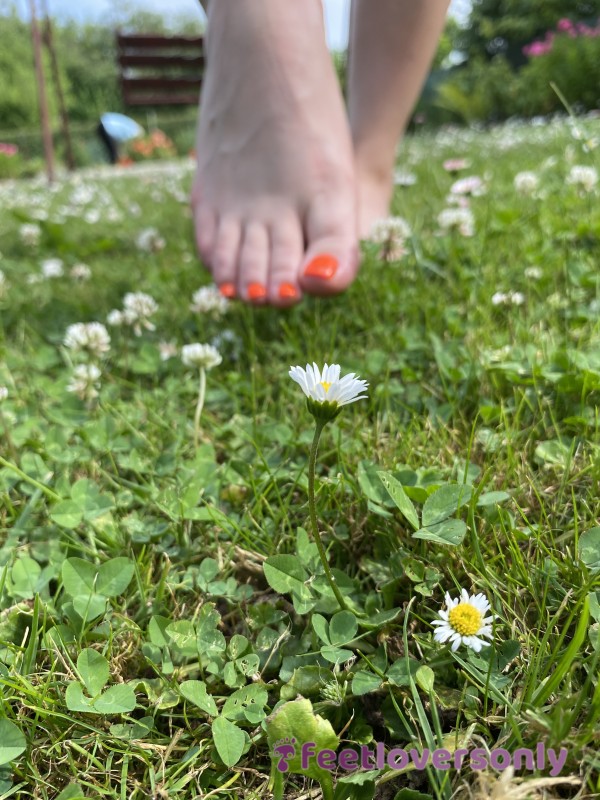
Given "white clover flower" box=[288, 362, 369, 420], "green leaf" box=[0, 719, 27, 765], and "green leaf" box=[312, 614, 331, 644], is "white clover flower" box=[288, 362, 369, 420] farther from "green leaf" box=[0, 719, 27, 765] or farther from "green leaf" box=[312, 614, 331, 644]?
"green leaf" box=[0, 719, 27, 765]

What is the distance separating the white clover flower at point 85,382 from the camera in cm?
89

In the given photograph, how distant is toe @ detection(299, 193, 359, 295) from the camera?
1.09 metres

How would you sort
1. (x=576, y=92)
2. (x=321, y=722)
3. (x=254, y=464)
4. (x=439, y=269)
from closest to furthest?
(x=321, y=722) → (x=254, y=464) → (x=439, y=269) → (x=576, y=92)

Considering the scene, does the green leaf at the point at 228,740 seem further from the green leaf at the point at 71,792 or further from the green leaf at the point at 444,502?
the green leaf at the point at 444,502

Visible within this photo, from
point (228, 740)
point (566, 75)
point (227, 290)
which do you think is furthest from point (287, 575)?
point (566, 75)

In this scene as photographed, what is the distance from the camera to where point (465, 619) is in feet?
1.55

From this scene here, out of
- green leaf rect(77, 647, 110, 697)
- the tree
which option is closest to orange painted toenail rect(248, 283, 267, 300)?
green leaf rect(77, 647, 110, 697)

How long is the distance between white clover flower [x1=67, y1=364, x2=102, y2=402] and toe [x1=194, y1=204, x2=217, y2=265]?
1.61 feet

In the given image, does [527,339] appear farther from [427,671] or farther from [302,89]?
[302,89]

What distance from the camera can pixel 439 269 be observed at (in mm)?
1184

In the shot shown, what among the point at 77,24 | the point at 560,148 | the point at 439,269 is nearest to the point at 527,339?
the point at 439,269

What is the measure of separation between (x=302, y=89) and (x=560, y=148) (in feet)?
5.93

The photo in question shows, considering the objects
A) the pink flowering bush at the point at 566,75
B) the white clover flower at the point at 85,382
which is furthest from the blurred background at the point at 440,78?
the white clover flower at the point at 85,382

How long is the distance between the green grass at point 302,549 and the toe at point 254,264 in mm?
68
